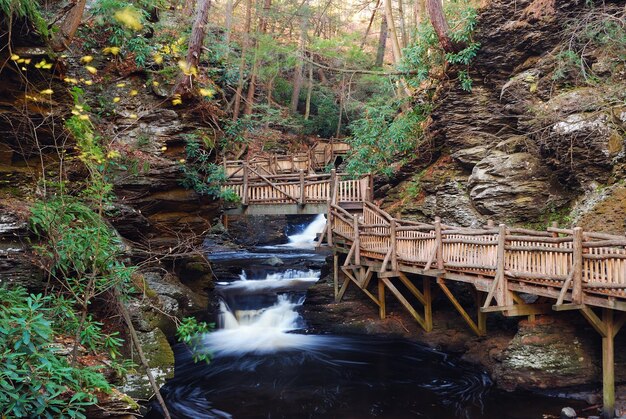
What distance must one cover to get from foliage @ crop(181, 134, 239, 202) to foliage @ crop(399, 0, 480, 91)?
7974 mm

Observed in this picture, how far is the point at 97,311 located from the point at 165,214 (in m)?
5.84

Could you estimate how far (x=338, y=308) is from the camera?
1490 centimetres

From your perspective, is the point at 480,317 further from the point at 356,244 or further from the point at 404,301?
the point at 356,244

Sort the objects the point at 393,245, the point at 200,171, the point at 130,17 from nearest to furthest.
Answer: the point at 130,17 < the point at 393,245 < the point at 200,171

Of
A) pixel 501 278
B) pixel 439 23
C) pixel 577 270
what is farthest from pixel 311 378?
pixel 439 23

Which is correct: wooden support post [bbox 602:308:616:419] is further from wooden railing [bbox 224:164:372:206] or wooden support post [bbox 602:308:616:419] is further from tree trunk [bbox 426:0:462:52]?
tree trunk [bbox 426:0:462:52]

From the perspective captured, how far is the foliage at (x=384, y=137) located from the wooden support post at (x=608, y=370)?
9.53m

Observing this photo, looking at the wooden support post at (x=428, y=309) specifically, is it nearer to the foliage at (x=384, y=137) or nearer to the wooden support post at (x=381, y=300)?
the wooden support post at (x=381, y=300)

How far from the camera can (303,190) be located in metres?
16.6

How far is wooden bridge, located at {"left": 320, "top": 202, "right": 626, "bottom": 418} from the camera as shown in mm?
8008

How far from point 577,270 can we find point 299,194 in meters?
10.1

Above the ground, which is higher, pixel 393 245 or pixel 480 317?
pixel 393 245

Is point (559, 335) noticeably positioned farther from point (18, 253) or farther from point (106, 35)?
point (106, 35)

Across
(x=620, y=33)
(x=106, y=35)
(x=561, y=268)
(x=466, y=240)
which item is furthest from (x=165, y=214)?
(x=620, y=33)
